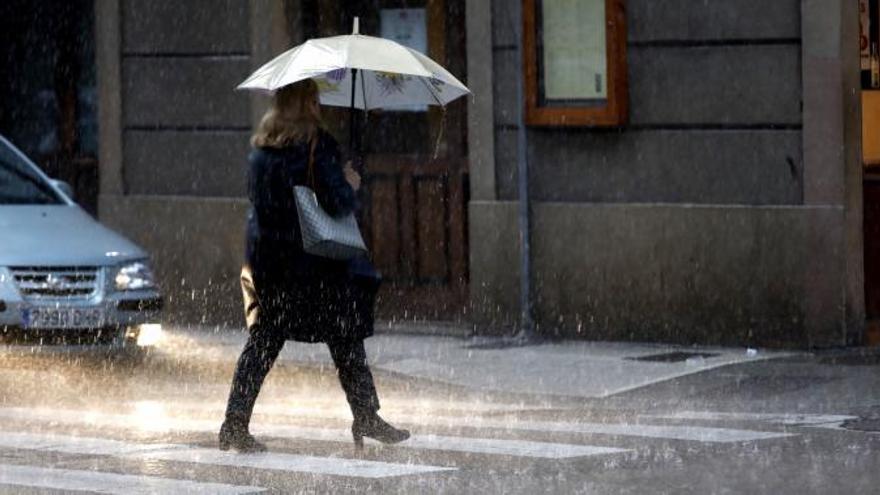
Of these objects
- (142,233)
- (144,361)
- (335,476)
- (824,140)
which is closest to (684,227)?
(824,140)

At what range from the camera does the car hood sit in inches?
552

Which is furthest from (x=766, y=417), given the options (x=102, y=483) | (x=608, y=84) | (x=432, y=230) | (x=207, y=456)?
(x=432, y=230)

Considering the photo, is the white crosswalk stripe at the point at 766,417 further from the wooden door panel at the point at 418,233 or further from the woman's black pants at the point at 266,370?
the wooden door panel at the point at 418,233

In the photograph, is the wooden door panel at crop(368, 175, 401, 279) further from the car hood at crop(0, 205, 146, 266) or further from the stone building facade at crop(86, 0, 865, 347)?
the car hood at crop(0, 205, 146, 266)

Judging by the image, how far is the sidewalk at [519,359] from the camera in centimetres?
1370

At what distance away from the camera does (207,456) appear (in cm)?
1040

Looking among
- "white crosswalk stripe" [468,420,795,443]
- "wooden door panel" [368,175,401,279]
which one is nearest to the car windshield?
"wooden door panel" [368,175,401,279]

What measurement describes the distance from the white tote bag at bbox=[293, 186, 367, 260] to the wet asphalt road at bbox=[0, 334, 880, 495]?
92 centimetres

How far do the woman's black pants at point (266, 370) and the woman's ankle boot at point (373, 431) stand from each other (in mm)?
24

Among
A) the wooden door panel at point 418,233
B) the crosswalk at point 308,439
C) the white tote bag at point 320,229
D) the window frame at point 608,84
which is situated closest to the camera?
the crosswalk at point 308,439

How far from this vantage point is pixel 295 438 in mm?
11031

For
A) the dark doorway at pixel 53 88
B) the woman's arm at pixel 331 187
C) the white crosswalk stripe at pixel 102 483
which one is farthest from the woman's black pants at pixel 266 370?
the dark doorway at pixel 53 88

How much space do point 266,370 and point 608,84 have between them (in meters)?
5.62

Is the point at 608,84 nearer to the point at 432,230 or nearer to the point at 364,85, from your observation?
the point at 432,230
